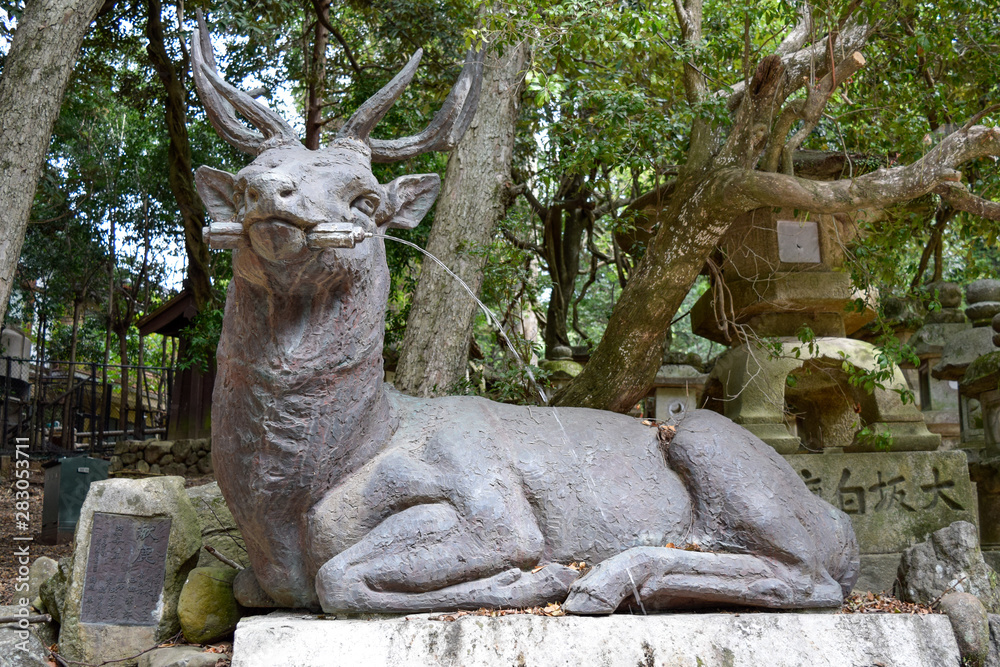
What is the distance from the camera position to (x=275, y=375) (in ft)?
10.6

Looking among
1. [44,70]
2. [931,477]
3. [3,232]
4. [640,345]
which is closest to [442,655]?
[640,345]

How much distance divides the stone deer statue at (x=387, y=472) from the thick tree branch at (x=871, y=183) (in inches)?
66.9

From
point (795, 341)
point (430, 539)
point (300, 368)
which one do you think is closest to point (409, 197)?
point (300, 368)

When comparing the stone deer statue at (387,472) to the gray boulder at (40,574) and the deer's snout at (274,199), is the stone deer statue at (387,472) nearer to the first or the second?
the deer's snout at (274,199)

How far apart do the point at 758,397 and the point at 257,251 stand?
3.44 m

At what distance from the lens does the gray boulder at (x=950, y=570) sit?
3975 mm

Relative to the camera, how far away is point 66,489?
334 inches

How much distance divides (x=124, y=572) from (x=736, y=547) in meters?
2.88

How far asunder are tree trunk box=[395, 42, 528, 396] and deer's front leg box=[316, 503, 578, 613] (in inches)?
98.3

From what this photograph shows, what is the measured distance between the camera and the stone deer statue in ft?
10.5

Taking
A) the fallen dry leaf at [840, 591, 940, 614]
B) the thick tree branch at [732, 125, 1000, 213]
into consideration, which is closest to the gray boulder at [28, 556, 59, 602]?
the fallen dry leaf at [840, 591, 940, 614]

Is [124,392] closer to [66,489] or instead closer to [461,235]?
[66,489]

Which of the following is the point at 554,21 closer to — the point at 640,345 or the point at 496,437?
the point at 640,345

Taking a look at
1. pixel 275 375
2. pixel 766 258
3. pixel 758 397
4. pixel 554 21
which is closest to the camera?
pixel 275 375
